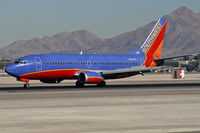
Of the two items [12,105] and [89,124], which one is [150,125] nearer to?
[89,124]

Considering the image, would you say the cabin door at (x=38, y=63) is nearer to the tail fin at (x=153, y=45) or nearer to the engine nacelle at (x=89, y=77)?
the engine nacelle at (x=89, y=77)

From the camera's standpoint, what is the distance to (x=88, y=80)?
5209cm

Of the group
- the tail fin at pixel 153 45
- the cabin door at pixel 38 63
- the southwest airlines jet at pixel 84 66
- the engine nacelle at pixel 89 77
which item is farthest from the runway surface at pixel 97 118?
the tail fin at pixel 153 45

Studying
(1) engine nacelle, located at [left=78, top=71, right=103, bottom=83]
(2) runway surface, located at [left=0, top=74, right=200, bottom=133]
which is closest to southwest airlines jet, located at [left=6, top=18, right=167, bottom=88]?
(1) engine nacelle, located at [left=78, top=71, right=103, bottom=83]

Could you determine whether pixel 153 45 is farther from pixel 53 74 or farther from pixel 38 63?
pixel 38 63

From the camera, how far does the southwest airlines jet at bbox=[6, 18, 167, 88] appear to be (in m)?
51.1

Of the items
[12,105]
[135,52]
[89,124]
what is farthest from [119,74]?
[89,124]

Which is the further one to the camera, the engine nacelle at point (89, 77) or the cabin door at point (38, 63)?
the engine nacelle at point (89, 77)

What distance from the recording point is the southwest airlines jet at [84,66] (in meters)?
51.1

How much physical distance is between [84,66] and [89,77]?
372 centimetres

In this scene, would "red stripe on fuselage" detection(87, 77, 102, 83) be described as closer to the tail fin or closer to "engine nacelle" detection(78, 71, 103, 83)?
"engine nacelle" detection(78, 71, 103, 83)

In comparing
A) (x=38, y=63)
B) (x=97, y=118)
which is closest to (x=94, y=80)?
(x=38, y=63)

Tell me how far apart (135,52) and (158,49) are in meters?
3.51

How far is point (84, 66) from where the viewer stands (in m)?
55.6
